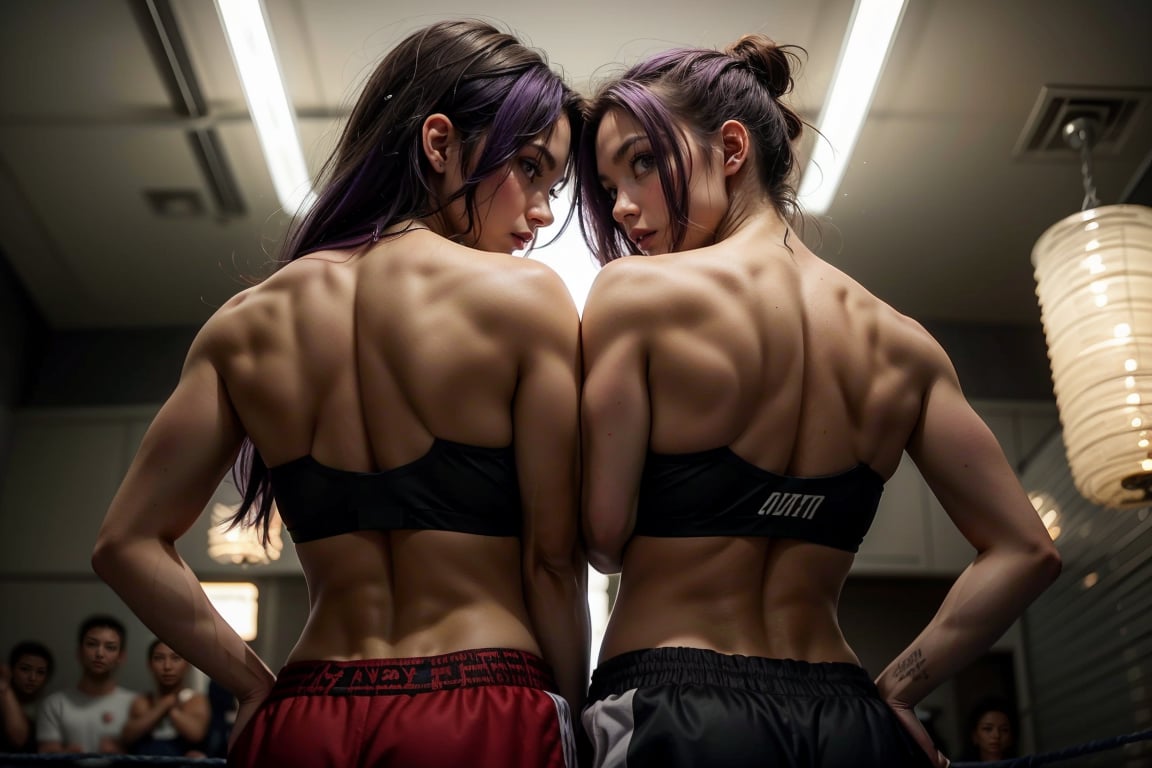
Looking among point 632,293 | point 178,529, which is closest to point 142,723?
point 178,529

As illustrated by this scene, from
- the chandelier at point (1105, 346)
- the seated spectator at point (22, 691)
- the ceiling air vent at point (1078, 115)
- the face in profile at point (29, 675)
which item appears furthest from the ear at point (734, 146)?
the face in profile at point (29, 675)

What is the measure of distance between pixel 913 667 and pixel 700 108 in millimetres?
857

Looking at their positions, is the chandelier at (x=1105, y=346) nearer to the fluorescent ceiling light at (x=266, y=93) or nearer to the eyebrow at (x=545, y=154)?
the eyebrow at (x=545, y=154)

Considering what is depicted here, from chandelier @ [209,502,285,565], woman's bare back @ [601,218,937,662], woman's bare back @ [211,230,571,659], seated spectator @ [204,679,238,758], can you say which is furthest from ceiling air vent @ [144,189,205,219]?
woman's bare back @ [601,218,937,662]

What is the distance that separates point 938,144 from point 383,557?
2.71m

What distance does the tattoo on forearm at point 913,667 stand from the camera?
152cm

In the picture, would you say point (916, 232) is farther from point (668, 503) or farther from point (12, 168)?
point (12, 168)

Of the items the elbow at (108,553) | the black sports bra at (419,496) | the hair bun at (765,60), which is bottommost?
the elbow at (108,553)

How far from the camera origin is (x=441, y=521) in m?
1.42

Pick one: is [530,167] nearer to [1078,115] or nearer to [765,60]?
[765,60]

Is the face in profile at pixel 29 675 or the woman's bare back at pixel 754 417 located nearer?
the woman's bare back at pixel 754 417

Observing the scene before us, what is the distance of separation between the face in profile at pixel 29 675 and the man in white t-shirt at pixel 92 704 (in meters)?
0.17

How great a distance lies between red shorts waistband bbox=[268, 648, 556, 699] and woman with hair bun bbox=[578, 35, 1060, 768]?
0.44 feet

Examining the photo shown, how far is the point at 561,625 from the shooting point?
4.94ft
